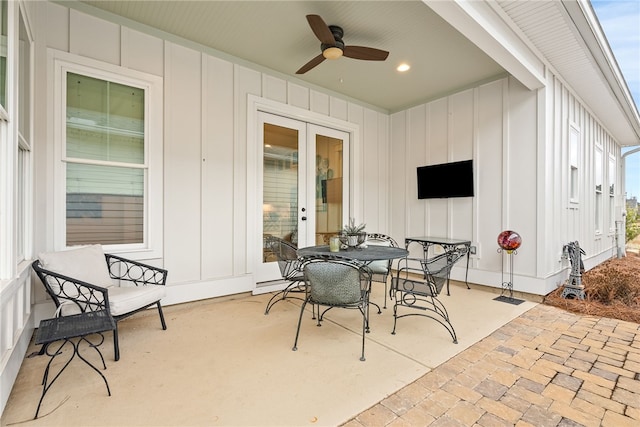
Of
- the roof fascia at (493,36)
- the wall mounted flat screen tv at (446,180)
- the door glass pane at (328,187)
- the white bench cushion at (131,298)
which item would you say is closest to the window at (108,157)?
the white bench cushion at (131,298)

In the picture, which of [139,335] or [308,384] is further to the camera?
[139,335]

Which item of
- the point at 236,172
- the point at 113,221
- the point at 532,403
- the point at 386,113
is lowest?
the point at 532,403

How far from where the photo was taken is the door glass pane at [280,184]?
175 inches

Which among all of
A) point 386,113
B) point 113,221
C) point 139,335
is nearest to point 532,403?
point 139,335

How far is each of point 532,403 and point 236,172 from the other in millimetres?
3724

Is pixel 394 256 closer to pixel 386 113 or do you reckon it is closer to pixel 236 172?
pixel 236 172

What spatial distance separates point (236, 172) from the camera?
158 inches

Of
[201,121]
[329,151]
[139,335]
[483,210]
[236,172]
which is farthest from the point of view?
[329,151]

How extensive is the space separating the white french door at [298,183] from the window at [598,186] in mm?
5294

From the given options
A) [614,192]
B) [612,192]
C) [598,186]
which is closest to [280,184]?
[598,186]

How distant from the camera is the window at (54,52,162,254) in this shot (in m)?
2.96

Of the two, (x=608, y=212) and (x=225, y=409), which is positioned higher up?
(x=608, y=212)

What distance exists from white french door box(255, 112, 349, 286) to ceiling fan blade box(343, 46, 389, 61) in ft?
5.19

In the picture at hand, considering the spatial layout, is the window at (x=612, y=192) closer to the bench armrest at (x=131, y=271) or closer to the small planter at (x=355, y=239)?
the small planter at (x=355, y=239)
